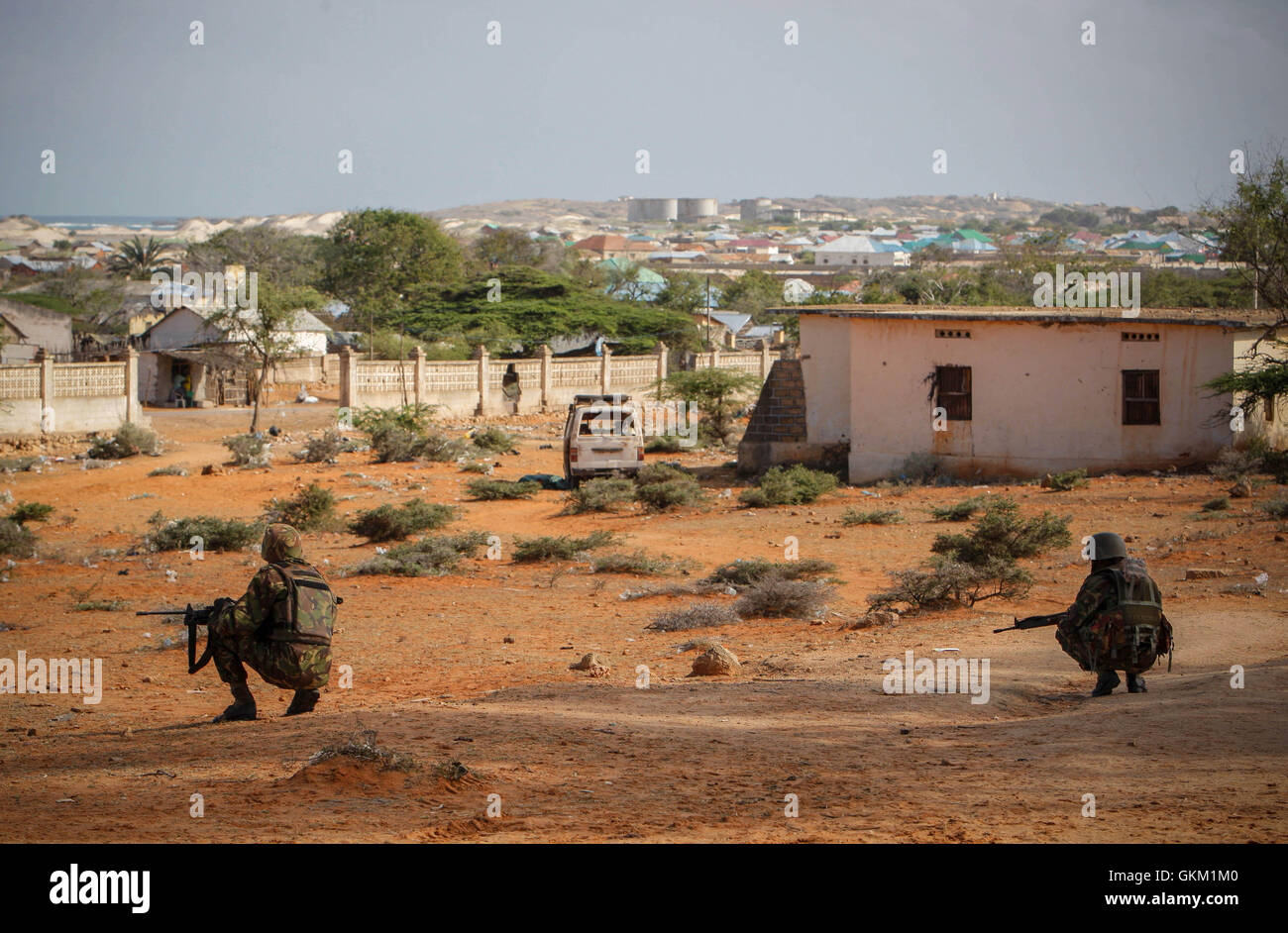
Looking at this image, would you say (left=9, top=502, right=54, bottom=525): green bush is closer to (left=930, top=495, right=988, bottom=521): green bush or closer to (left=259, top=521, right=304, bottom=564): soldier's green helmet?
(left=259, top=521, right=304, bottom=564): soldier's green helmet

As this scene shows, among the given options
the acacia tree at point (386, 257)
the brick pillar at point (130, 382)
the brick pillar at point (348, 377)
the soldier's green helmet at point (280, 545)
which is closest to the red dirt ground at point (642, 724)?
the soldier's green helmet at point (280, 545)

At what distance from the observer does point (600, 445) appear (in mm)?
21672

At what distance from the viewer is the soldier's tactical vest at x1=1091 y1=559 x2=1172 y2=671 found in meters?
7.58

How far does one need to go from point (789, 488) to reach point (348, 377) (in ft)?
55.7

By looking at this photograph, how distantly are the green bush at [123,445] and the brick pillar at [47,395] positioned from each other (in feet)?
5.58

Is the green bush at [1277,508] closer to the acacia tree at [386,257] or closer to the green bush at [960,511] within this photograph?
the green bush at [960,511]

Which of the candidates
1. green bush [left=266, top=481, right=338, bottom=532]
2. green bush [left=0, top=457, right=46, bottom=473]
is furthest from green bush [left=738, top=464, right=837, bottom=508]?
green bush [left=0, top=457, right=46, bottom=473]

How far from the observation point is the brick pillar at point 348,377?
32.7m

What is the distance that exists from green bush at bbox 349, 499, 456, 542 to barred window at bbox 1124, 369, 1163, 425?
11960 millimetres

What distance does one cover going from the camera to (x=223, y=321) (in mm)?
35594

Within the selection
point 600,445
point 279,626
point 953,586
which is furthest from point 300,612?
point 600,445

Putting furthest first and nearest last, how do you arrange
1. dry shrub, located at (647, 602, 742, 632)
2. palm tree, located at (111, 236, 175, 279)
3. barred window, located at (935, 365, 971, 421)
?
1. palm tree, located at (111, 236, 175, 279)
2. barred window, located at (935, 365, 971, 421)
3. dry shrub, located at (647, 602, 742, 632)
